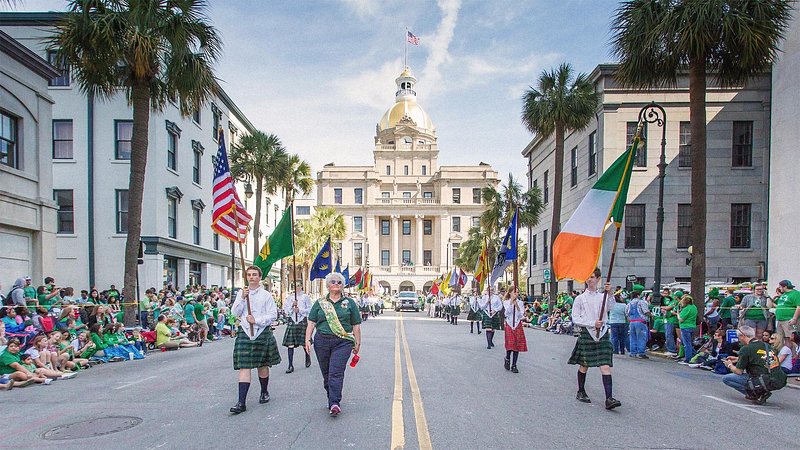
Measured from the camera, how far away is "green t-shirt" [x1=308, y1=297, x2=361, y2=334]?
7.46 m

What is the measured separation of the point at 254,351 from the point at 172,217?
77.0 feet

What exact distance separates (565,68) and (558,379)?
21827mm

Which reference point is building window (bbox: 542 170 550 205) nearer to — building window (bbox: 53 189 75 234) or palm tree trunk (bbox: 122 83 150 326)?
building window (bbox: 53 189 75 234)

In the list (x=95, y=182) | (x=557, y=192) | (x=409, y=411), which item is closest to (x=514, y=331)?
(x=409, y=411)

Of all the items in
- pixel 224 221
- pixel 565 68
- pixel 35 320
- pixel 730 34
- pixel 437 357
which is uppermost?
pixel 565 68

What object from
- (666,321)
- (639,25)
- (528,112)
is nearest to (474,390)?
(666,321)

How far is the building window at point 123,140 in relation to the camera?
26984mm

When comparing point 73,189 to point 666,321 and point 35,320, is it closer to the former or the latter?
point 35,320

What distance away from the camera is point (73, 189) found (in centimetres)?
2670

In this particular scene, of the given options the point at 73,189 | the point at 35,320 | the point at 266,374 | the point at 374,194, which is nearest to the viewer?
the point at 266,374

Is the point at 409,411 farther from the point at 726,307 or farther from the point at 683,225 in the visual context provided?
the point at 683,225

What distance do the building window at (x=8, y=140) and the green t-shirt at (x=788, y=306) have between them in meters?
20.7

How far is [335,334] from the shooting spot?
7355 millimetres

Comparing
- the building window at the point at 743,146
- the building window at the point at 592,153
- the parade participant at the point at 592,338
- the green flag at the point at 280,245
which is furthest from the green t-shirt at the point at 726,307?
the building window at the point at 592,153
